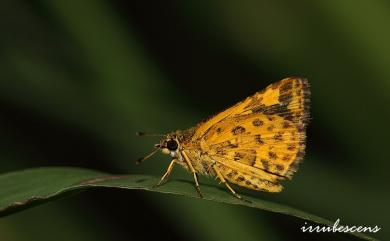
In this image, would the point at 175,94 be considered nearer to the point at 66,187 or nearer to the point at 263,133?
the point at 263,133

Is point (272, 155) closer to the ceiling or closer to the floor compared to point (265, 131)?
closer to the floor

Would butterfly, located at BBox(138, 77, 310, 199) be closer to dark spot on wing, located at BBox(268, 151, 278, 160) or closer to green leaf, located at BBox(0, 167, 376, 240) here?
dark spot on wing, located at BBox(268, 151, 278, 160)

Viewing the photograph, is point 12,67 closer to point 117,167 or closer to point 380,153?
point 117,167

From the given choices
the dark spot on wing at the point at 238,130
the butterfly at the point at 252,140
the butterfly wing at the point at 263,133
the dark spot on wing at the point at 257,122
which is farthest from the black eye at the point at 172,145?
the dark spot on wing at the point at 257,122

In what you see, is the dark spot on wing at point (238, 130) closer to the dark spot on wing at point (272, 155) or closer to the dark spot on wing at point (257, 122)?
the dark spot on wing at point (257, 122)

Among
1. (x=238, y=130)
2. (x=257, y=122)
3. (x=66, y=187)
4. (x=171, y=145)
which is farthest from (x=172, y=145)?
(x=66, y=187)
